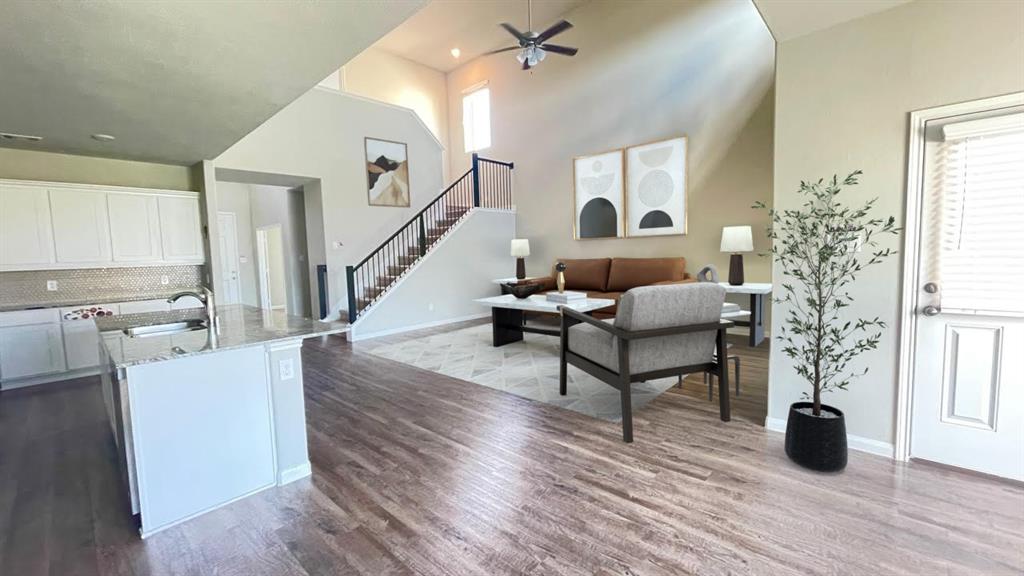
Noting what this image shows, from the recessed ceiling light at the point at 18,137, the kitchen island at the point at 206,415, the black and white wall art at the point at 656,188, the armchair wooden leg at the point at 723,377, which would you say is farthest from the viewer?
the black and white wall art at the point at 656,188

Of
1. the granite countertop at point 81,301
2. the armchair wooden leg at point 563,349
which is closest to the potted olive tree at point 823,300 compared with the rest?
the armchair wooden leg at point 563,349

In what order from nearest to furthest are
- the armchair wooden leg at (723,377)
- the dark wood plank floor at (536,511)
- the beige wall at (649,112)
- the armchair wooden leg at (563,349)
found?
the dark wood plank floor at (536,511) < the armchair wooden leg at (723,377) < the armchair wooden leg at (563,349) < the beige wall at (649,112)

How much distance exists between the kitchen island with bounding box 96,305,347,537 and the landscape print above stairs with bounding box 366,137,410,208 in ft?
16.7

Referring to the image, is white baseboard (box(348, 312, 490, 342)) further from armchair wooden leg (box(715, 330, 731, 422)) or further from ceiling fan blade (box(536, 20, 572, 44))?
armchair wooden leg (box(715, 330, 731, 422))

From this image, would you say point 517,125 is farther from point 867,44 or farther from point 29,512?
point 29,512

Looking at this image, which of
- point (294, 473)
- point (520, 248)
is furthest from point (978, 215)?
point (520, 248)

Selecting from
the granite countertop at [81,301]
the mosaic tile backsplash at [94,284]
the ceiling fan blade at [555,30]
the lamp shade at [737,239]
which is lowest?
the granite countertop at [81,301]

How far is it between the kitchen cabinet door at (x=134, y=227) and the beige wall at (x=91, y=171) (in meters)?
0.20

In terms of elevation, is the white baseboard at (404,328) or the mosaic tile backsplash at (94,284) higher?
the mosaic tile backsplash at (94,284)

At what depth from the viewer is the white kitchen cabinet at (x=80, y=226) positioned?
13.4 feet

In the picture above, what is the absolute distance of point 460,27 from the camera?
747 centimetres

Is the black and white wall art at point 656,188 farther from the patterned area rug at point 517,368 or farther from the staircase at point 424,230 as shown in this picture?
the staircase at point 424,230

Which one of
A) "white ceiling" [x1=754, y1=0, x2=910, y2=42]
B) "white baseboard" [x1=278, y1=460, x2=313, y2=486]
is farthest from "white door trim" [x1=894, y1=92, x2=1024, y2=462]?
"white baseboard" [x1=278, y1=460, x2=313, y2=486]

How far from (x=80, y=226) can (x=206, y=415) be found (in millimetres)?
3912
